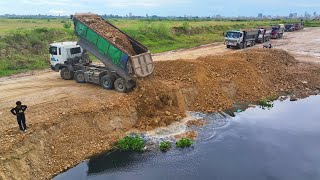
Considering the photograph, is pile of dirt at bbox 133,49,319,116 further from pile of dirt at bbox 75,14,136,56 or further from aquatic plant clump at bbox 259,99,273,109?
pile of dirt at bbox 75,14,136,56

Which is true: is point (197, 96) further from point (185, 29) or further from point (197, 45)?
point (185, 29)

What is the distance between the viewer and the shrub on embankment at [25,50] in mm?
29266

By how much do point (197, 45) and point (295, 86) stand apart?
22.9 meters

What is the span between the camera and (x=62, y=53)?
23359 mm

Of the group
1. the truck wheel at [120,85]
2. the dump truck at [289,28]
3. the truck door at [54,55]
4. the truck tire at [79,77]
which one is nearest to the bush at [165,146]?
the truck wheel at [120,85]

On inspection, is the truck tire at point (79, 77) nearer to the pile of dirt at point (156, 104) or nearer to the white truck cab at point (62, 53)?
the white truck cab at point (62, 53)

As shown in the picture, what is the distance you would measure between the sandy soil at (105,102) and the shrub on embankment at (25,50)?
8.06ft

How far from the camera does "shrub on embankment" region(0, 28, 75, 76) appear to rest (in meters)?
29.3

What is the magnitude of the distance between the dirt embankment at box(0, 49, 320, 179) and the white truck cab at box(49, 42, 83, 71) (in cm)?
370

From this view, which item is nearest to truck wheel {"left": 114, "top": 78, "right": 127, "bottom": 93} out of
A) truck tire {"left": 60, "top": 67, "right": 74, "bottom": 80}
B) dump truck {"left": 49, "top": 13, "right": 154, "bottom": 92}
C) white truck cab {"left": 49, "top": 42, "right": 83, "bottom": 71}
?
dump truck {"left": 49, "top": 13, "right": 154, "bottom": 92}

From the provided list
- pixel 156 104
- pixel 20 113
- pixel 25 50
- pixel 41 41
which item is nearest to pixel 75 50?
pixel 156 104

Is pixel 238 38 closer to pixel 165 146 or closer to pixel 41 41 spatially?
pixel 41 41

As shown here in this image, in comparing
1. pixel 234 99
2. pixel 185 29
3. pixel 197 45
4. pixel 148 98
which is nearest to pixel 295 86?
pixel 234 99

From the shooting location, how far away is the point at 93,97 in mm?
19328
